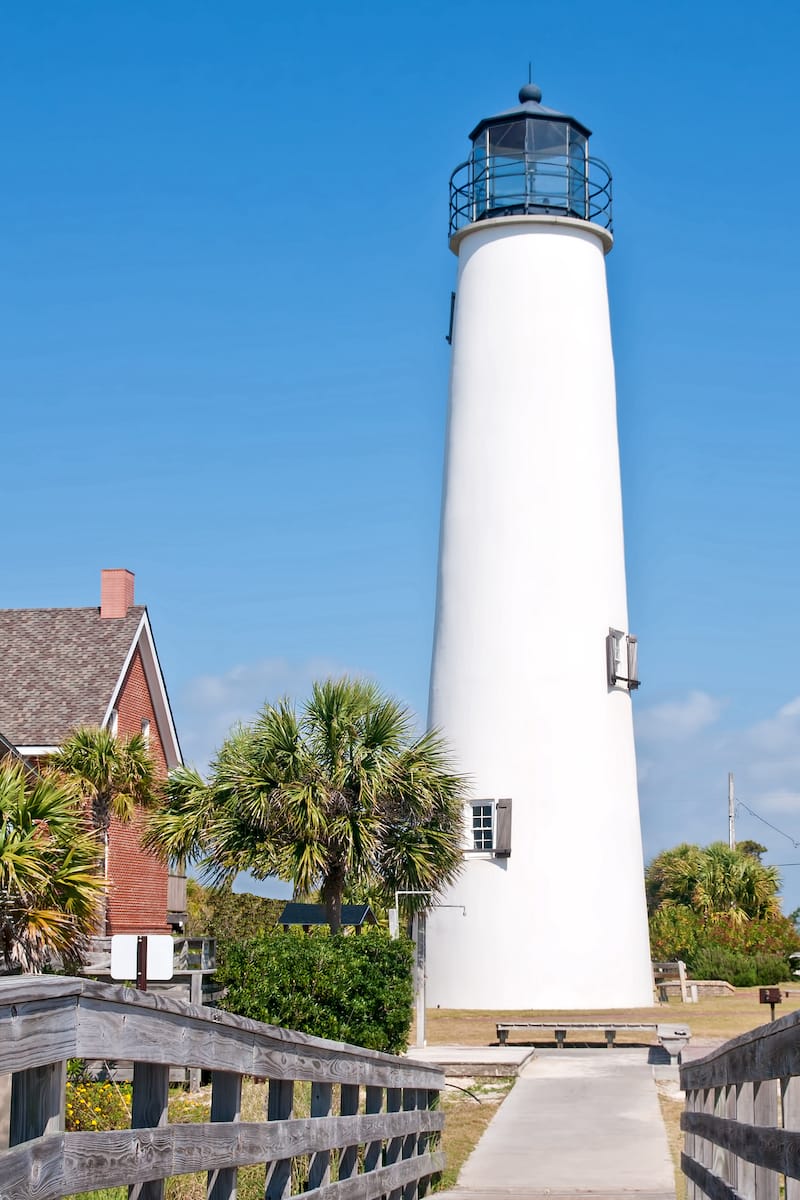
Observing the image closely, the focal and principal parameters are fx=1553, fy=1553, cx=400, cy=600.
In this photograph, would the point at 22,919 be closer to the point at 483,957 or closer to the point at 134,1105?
the point at 134,1105

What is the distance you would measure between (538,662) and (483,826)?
132 inches

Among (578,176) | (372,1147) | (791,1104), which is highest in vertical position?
(578,176)

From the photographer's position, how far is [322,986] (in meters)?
17.4

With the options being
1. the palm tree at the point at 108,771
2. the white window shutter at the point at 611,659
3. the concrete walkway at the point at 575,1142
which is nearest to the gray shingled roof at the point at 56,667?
the palm tree at the point at 108,771

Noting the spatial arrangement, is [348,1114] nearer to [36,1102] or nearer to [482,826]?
[36,1102]

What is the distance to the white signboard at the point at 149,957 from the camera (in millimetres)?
13656

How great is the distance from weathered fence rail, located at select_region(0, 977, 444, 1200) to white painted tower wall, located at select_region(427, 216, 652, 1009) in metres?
21.5

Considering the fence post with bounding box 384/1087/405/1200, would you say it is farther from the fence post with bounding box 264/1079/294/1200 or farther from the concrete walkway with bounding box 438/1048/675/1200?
the fence post with bounding box 264/1079/294/1200

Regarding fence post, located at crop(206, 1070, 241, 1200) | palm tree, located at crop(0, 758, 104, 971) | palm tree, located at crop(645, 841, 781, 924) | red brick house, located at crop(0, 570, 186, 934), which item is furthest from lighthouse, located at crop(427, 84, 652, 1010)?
fence post, located at crop(206, 1070, 241, 1200)

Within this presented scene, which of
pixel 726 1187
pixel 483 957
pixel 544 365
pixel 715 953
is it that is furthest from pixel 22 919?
pixel 715 953

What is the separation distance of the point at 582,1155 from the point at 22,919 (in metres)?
6.68

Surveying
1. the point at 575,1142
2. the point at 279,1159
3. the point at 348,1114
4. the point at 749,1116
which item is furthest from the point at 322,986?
the point at 749,1116

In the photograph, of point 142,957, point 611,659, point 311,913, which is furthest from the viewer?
point 611,659

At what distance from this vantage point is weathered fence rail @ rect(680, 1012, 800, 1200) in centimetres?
516
